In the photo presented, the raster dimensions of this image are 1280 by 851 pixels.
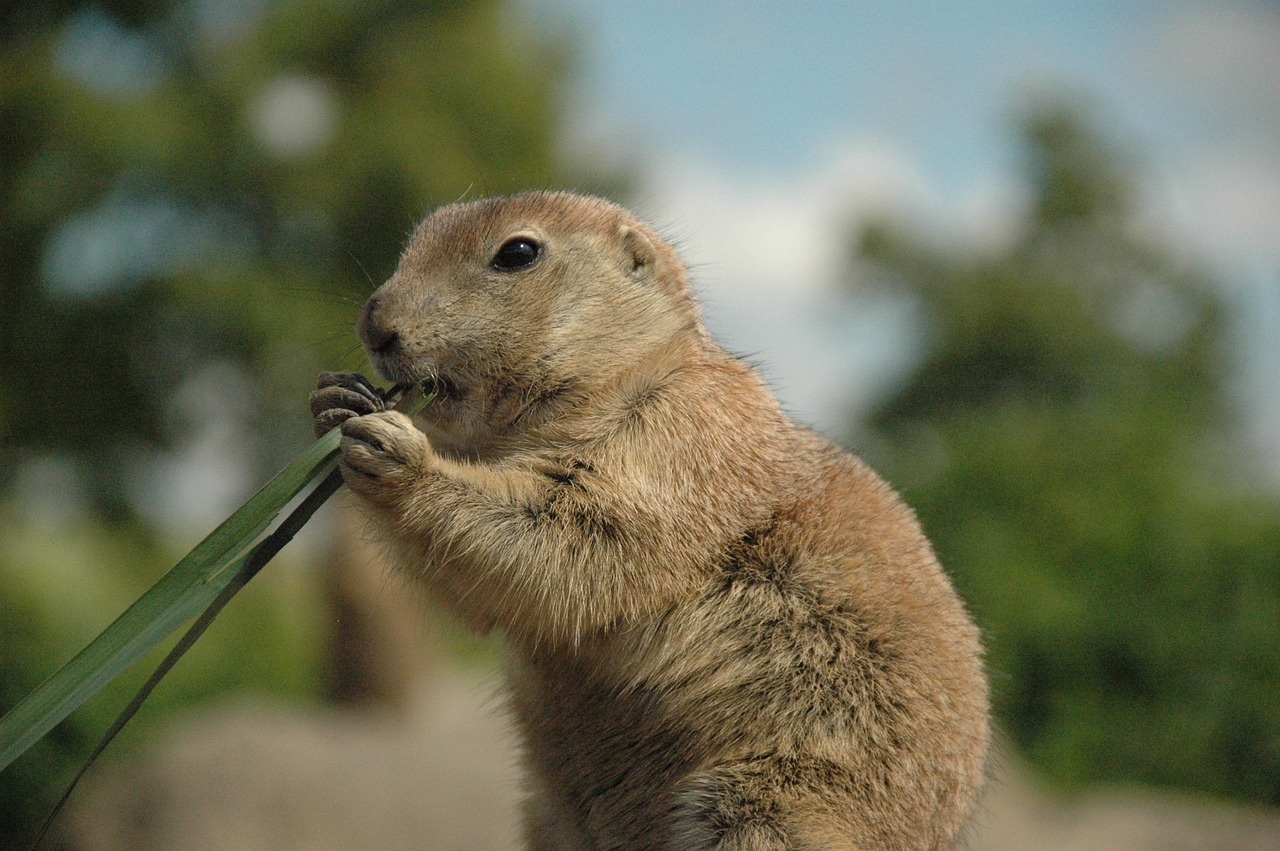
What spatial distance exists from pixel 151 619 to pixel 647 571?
134 cm

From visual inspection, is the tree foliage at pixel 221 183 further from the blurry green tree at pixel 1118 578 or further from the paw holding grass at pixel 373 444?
the paw holding grass at pixel 373 444

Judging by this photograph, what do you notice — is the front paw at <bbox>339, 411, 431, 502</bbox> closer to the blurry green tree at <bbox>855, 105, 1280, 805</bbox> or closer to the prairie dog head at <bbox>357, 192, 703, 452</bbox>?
the prairie dog head at <bbox>357, 192, 703, 452</bbox>

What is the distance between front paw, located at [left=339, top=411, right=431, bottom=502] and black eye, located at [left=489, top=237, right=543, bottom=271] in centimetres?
70

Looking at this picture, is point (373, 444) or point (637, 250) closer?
point (373, 444)

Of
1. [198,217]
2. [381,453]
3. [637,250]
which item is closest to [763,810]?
[381,453]

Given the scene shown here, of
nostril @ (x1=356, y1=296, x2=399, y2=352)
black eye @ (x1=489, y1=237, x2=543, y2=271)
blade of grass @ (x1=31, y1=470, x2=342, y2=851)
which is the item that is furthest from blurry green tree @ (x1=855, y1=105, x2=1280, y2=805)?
blade of grass @ (x1=31, y1=470, x2=342, y2=851)

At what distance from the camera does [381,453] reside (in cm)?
331

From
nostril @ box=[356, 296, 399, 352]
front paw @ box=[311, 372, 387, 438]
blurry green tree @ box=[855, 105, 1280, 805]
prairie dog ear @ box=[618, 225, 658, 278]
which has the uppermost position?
blurry green tree @ box=[855, 105, 1280, 805]

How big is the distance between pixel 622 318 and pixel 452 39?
2444 cm

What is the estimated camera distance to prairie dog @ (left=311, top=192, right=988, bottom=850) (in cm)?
339

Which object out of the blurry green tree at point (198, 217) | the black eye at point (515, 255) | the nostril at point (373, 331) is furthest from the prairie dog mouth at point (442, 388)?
the blurry green tree at point (198, 217)

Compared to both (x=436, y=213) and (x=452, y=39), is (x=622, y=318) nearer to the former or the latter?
(x=436, y=213)

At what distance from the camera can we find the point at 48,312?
20.2 meters

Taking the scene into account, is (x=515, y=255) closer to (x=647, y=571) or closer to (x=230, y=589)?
(x=647, y=571)
